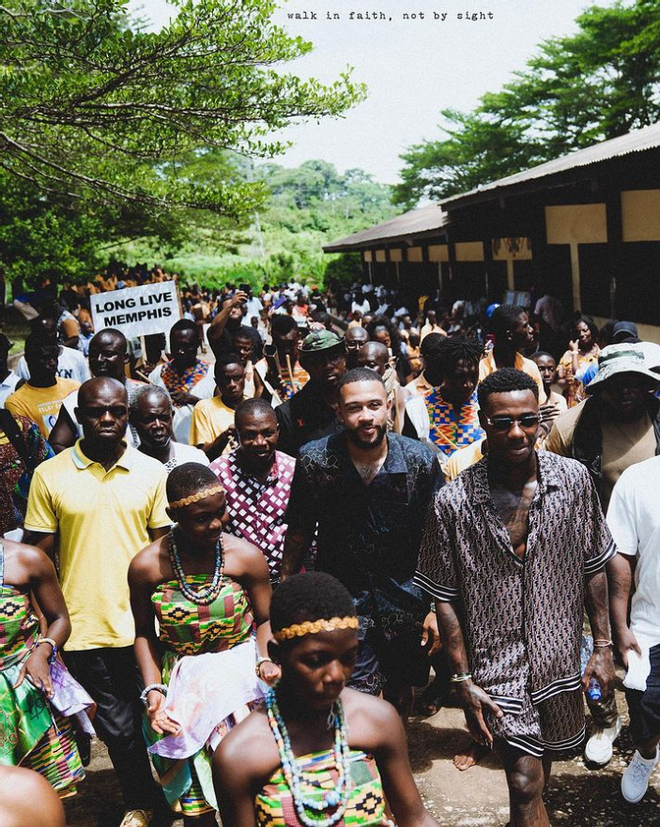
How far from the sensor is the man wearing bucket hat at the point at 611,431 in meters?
4.24

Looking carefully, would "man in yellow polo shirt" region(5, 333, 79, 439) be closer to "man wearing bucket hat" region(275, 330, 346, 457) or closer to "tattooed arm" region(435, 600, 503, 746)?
"man wearing bucket hat" region(275, 330, 346, 457)

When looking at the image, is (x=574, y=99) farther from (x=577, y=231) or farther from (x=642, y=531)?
(x=642, y=531)

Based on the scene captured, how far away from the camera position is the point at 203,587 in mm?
3477

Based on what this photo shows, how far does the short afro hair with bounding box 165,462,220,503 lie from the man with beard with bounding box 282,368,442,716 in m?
0.57

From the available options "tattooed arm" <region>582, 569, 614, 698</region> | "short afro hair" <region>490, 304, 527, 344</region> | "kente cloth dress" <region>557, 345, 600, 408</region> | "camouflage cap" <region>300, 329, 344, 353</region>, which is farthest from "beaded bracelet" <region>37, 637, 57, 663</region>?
"kente cloth dress" <region>557, 345, 600, 408</region>

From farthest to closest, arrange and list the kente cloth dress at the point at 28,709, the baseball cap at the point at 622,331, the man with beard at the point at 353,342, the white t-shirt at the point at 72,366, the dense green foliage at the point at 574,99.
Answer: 1. the dense green foliage at the point at 574,99
2. the white t-shirt at the point at 72,366
3. the baseball cap at the point at 622,331
4. the man with beard at the point at 353,342
5. the kente cloth dress at the point at 28,709

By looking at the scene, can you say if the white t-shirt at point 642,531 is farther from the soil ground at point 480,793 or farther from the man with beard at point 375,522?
the man with beard at point 375,522

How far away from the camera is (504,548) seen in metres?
3.34

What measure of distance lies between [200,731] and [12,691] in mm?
730

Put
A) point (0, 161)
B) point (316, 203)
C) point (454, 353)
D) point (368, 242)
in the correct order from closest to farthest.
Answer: point (454, 353)
point (0, 161)
point (368, 242)
point (316, 203)

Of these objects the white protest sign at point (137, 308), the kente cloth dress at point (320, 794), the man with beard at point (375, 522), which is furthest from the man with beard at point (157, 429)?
the white protest sign at point (137, 308)

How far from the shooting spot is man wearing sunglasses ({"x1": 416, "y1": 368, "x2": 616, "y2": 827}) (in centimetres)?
335

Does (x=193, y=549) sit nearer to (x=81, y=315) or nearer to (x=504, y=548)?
(x=504, y=548)

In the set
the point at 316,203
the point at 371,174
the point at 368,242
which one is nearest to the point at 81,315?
the point at 368,242
